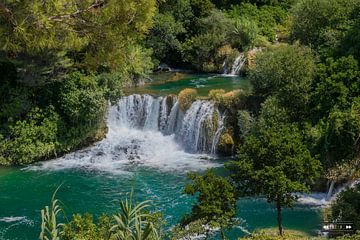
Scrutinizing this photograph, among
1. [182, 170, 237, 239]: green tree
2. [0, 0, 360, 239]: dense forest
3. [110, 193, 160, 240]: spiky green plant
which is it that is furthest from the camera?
[182, 170, 237, 239]: green tree

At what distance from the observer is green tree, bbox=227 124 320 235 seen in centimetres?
1390

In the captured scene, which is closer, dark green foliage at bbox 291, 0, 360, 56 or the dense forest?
the dense forest

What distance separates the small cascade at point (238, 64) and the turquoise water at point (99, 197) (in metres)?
13.0

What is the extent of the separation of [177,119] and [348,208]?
1235cm

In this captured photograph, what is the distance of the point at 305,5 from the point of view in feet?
82.5

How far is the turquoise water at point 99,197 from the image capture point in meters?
17.0

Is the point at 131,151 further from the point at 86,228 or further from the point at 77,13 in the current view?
the point at 77,13

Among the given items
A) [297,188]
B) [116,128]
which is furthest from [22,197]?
[297,188]

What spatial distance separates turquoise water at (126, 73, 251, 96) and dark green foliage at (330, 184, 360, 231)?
11.9 meters

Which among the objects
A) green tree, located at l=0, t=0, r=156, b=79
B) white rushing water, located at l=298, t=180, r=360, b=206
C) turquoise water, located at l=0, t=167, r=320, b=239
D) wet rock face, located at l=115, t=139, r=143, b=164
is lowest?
turquoise water, located at l=0, t=167, r=320, b=239

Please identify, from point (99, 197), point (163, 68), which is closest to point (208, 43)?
point (163, 68)

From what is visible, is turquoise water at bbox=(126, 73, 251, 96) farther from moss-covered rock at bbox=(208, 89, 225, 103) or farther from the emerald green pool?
moss-covered rock at bbox=(208, 89, 225, 103)

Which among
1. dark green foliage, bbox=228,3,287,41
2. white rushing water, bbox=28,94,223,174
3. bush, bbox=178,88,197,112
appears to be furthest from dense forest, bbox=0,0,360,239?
dark green foliage, bbox=228,3,287,41

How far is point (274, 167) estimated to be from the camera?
46.3ft
